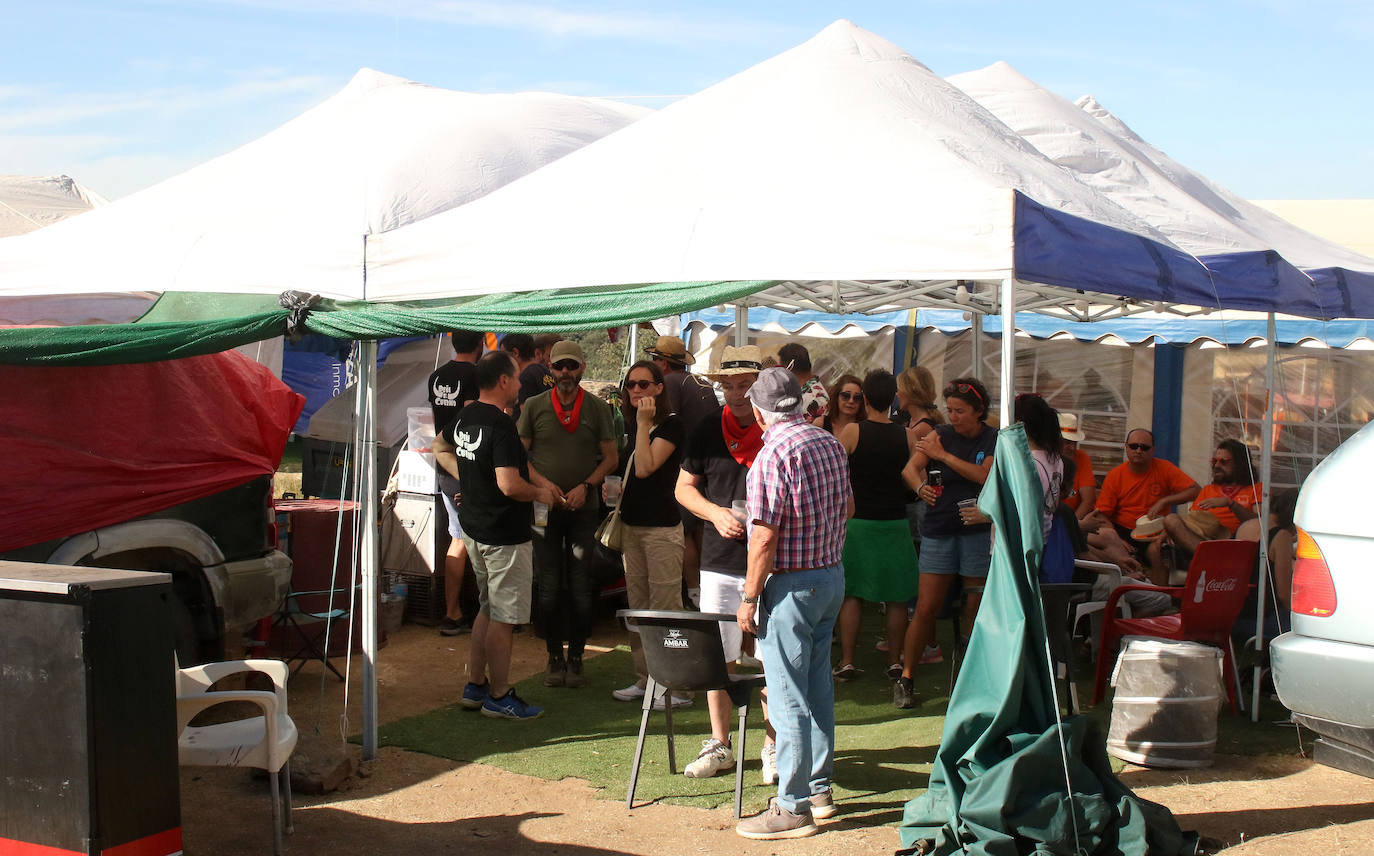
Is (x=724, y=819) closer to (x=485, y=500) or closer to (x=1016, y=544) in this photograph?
(x=1016, y=544)

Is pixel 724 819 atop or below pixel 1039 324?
below

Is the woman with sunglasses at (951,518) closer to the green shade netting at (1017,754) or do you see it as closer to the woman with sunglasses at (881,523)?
the woman with sunglasses at (881,523)

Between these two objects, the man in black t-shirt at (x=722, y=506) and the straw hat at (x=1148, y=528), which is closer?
the man in black t-shirt at (x=722, y=506)

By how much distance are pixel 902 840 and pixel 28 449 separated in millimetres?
4267

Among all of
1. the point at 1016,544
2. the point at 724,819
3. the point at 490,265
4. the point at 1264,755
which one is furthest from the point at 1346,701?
the point at 490,265

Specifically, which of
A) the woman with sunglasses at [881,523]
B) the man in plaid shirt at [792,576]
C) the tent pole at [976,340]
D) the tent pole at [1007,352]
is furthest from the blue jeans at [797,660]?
the tent pole at [976,340]

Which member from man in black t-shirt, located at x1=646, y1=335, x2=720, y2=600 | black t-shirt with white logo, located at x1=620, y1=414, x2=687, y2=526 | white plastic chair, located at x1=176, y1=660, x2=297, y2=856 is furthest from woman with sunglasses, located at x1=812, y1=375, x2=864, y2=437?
white plastic chair, located at x1=176, y1=660, x2=297, y2=856

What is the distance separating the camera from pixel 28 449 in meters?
5.54

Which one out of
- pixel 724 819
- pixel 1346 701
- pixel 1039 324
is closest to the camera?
pixel 1346 701

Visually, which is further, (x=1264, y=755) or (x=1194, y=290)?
(x=1264, y=755)

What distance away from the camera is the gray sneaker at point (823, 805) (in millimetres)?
4863

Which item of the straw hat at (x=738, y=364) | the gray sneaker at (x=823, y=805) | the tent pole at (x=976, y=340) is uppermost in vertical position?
the tent pole at (x=976, y=340)

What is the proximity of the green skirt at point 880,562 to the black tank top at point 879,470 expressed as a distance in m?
0.08

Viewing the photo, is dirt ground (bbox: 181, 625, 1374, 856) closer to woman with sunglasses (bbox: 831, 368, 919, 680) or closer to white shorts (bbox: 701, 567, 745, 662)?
white shorts (bbox: 701, 567, 745, 662)
